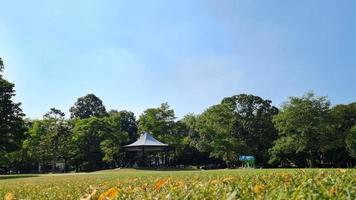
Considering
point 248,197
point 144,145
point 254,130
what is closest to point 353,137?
point 254,130

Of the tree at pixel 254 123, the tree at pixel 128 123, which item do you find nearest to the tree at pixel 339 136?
the tree at pixel 254 123

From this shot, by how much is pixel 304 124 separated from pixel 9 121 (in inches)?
1281

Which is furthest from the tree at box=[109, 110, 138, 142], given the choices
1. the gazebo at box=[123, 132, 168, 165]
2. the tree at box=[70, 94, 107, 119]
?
the gazebo at box=[123, 132, 168, 165]

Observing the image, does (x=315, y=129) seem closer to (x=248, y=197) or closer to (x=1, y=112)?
(x=1, y=112)

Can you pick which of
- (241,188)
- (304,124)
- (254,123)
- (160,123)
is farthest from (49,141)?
(241,188)

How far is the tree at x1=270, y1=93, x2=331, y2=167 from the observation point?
51.5 m

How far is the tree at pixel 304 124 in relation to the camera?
5153cm

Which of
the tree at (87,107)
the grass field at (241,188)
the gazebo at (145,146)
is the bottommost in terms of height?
the grass field at (241,188)

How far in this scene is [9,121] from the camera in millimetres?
41125

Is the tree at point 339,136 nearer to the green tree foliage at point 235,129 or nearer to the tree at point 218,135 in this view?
the green tree foliage at point 235,129

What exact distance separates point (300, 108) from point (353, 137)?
23.4 feet

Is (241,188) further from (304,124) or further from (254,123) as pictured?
(254,123)

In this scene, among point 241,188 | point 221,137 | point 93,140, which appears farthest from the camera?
point 93,140

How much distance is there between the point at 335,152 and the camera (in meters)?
58.3
